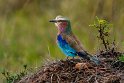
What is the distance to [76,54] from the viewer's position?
7.89 metres

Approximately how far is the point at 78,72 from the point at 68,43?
53cm

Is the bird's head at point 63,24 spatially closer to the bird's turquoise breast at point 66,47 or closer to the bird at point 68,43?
the bird at point 68,43

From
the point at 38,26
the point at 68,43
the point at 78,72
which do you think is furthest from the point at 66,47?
the point at 38,26

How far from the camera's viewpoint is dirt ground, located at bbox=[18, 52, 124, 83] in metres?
7.44

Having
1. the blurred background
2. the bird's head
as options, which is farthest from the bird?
the blurred background

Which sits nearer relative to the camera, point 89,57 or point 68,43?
point 89,57

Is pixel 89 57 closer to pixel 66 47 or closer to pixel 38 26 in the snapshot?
pixel 66 47

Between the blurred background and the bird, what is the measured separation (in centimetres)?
378

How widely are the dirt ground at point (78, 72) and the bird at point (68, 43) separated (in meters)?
0.08

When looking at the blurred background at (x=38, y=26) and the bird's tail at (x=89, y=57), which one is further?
the blurred background at (x=38, y=26)

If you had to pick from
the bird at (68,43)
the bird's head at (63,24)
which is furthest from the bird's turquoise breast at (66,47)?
the bird's head at (63,24)

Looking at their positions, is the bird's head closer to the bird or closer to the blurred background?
the bird

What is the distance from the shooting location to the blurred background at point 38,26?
13.2 m

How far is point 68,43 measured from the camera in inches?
315
